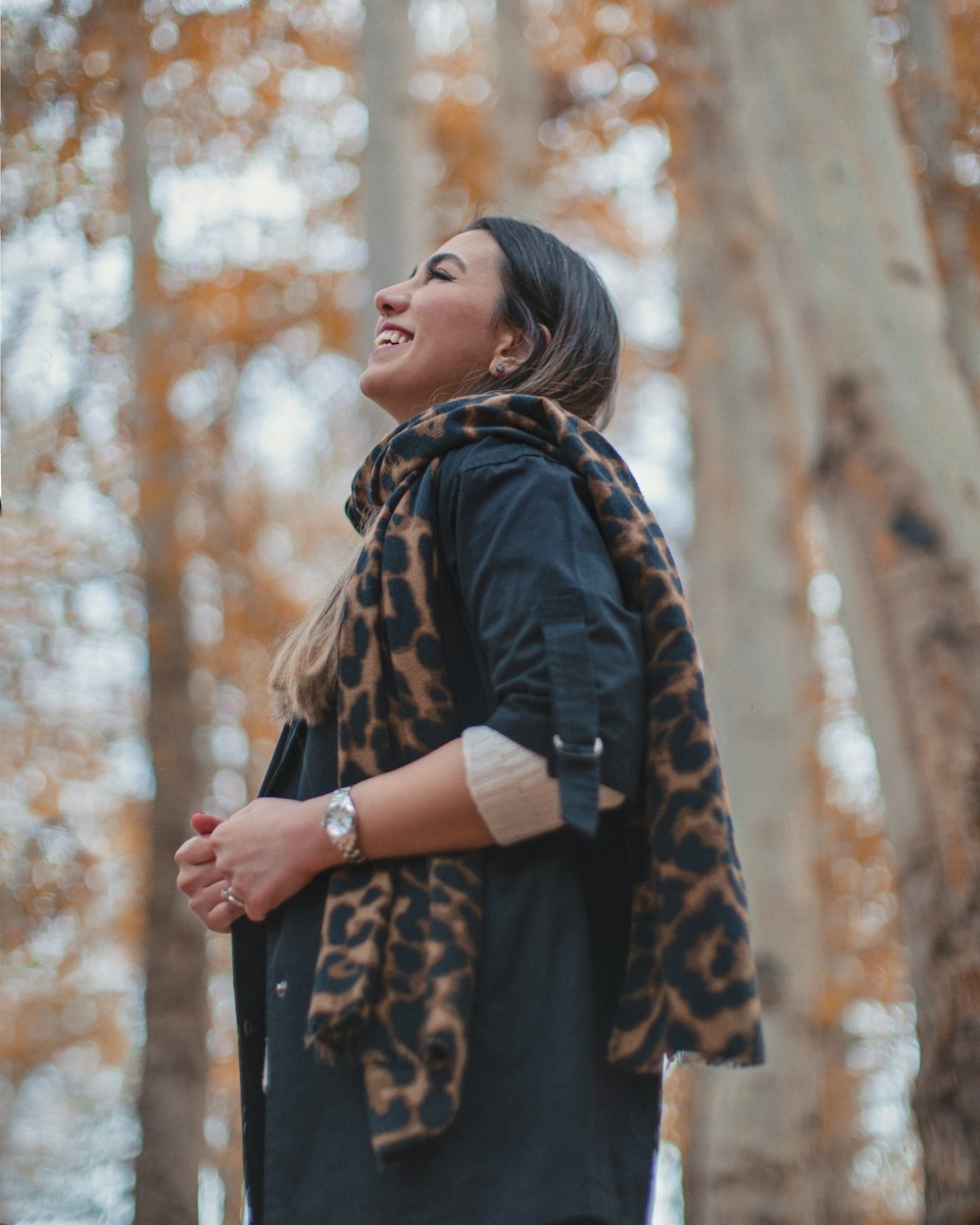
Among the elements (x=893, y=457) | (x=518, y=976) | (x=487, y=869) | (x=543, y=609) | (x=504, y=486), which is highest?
(x=893, y=457)

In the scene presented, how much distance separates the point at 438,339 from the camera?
228cm

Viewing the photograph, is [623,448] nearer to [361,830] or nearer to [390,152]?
[390,152]

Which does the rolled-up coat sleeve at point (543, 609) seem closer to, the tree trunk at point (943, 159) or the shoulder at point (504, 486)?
the shoulder at point (504, 486)

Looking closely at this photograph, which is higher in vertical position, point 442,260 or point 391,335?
point 442,260

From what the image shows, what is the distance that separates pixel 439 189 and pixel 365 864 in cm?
1070

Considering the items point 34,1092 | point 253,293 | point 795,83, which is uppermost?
point 253,293

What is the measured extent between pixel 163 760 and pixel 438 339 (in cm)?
669

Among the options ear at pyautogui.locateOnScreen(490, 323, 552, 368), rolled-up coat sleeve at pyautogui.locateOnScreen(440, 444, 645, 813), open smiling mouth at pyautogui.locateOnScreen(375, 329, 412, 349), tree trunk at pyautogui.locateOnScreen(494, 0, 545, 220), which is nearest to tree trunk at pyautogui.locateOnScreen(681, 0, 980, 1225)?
ear at pyautogui.locateOnScreen(490, 323, 552, 368)

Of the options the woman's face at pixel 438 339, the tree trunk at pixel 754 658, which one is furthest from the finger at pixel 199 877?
the tree trunk at pixel 754 658

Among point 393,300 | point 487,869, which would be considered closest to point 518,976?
point 487,869

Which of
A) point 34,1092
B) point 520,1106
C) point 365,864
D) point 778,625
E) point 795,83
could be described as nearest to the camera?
point 520,1106

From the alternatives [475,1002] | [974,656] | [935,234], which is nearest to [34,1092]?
[935,234]

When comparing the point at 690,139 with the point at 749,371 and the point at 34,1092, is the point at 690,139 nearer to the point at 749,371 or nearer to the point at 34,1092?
the point at 749,371

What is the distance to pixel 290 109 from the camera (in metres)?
10.9
